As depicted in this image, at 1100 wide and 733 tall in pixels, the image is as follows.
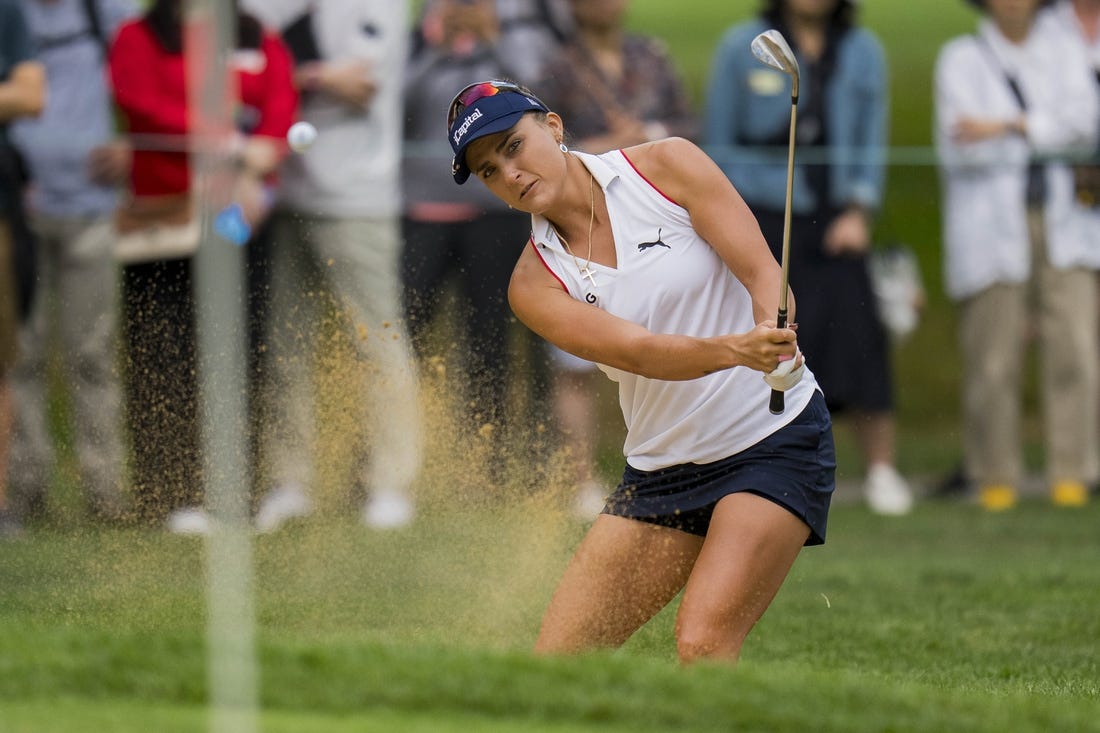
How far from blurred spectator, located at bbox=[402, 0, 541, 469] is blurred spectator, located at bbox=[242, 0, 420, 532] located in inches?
4.9

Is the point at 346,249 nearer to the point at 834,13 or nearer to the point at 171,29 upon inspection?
the point at 171,29

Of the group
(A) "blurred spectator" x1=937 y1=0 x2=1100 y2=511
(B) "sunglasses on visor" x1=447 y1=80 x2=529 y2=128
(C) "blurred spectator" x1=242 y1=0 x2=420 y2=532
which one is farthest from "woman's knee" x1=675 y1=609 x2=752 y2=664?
(A) "blurred spectator" x1=937 y1=0 x2=1100 y2=511

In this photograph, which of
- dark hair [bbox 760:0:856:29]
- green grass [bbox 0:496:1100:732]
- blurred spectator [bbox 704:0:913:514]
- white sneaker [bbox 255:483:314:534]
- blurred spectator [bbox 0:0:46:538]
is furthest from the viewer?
dark hair [bbox 760:0:856:29]

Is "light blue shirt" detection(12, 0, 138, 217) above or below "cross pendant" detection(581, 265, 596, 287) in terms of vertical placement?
below

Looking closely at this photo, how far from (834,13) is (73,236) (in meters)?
4.64

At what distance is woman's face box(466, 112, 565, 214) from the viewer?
5418 mm

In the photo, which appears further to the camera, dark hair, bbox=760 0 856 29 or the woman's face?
dark hair, bbox=760 0 856 29

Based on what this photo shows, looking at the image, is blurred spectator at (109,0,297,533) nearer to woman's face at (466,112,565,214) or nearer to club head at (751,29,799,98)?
woman's face at (466,112,565,214)

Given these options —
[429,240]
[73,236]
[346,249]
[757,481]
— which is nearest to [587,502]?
[757,481]

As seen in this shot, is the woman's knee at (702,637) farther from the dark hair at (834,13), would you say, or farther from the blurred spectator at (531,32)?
the dark hair at (834,13)

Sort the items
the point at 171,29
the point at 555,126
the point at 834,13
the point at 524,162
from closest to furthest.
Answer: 1. the point at 524,162
2. the point at 555,126
3. the point at 171,29
4. the point at 834,13

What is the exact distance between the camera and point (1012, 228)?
10977 mm

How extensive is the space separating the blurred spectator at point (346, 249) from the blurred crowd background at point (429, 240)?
17 millimetres

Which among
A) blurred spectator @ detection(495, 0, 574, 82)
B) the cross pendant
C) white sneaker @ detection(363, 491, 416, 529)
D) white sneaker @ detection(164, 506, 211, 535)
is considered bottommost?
white sneaker @ detection(363, 491, 416, 529)
